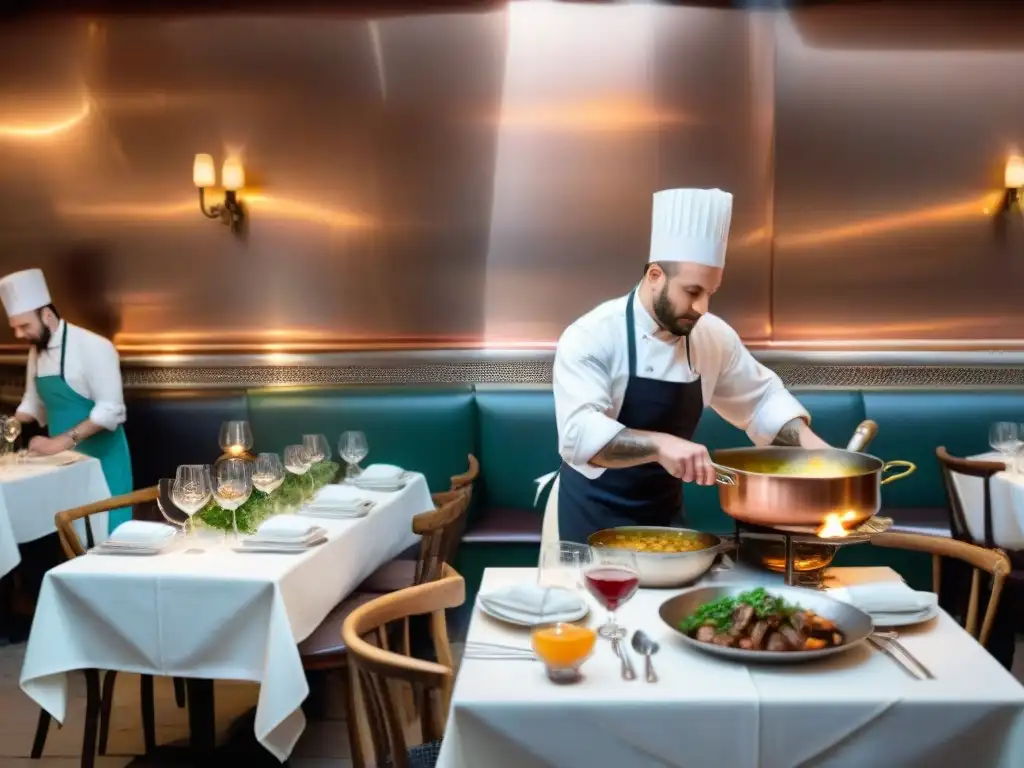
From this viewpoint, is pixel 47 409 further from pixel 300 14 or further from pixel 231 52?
pixel 300 14

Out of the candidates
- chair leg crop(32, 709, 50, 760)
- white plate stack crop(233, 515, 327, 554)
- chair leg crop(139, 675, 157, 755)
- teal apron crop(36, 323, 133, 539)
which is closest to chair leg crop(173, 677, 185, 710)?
chair leg crop(139, 675, 157, 755)

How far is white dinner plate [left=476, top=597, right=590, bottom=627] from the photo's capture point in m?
1.67

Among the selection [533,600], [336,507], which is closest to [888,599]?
[533,600]

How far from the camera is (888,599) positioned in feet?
5.64

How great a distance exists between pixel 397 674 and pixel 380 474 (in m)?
2.43

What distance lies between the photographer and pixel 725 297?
4.93m

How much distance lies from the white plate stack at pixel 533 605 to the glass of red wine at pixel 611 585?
71mm

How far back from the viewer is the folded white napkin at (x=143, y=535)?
2.71m

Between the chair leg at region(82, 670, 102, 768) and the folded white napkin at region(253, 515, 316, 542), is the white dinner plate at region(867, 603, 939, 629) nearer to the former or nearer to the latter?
the folded white napkin at region(253, 515, 316, 542)

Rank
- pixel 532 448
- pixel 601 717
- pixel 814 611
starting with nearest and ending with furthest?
pixel 601 717 < pixel 814 611 < pixel 532 448

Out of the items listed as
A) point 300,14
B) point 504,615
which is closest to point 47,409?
point 300,14

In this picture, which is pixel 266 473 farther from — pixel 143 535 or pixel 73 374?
pixel 73 374

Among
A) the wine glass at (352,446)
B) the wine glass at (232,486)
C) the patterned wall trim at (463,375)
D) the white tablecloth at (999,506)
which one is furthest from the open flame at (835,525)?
the patterned wall trim at (463,375)

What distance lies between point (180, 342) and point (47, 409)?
746 millimetres
